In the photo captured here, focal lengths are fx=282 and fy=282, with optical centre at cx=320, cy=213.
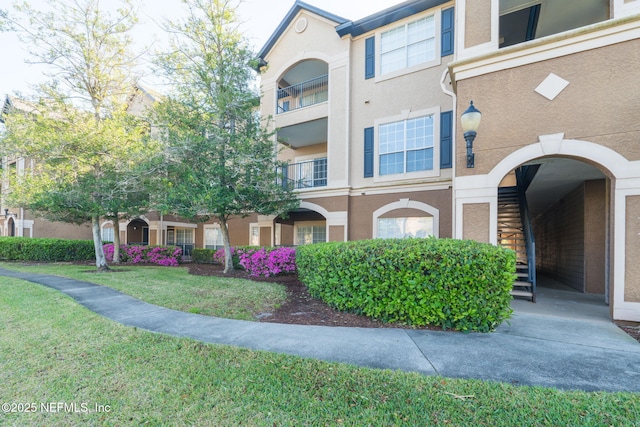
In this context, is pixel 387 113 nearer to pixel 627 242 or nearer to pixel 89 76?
pixel 627 242

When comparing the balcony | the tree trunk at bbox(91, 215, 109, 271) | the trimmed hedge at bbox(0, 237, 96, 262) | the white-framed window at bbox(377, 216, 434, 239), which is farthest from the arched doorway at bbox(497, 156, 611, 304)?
the trimmed hedge at bbox(0, 237, 96, 262)

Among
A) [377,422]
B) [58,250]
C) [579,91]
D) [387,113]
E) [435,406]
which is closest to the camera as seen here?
[377,422]

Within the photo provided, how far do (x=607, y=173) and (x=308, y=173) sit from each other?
10.7m

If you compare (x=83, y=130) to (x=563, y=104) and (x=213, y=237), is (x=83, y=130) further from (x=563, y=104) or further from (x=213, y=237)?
(x=563, y=104)

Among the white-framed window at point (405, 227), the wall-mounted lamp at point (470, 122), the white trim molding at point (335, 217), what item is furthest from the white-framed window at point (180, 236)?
the wall-mounted lamp at point (470, 122)

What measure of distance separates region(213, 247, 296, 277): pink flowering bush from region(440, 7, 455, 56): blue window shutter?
29.2 feet

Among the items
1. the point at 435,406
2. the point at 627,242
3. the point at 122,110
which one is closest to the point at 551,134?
the point at 627,242

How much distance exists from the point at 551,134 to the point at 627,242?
2.34 meters

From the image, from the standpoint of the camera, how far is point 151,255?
50.0 ft

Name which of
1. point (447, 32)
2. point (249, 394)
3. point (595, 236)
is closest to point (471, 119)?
point (595, 236)

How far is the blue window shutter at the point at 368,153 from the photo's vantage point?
11.1 meters

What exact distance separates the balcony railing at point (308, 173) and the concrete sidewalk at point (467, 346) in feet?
27.7

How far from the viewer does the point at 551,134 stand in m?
5.66

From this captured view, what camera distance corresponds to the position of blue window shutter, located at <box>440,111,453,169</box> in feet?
31.3
